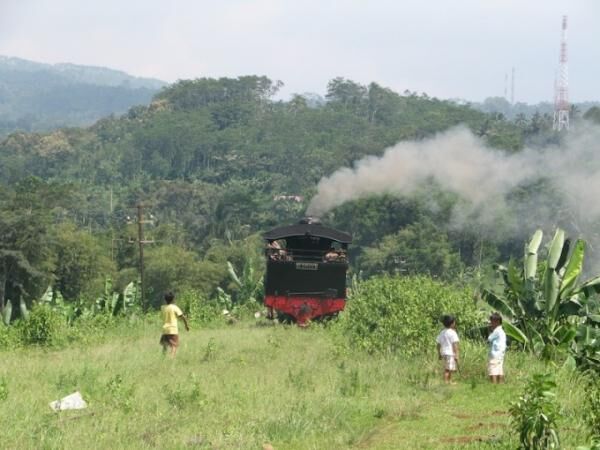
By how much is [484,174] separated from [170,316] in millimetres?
29687

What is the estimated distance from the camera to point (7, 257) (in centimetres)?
4538

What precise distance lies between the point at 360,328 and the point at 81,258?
36101mm

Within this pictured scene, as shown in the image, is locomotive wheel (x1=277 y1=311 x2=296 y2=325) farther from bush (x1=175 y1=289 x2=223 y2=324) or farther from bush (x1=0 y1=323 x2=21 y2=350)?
bush (x1=0 y1=323 x2=21 y2=350)

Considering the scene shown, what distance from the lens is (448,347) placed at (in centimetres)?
1333

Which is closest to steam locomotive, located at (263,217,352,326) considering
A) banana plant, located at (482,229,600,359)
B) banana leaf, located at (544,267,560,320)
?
banana plant, located at (482,229,600,359)

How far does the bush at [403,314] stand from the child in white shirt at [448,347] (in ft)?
6.19

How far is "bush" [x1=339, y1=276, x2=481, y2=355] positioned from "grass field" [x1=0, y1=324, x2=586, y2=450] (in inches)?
15.8

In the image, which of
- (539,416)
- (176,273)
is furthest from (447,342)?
(176,273)

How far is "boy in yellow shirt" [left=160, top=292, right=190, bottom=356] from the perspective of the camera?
16.5m

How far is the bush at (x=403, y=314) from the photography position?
15.6m

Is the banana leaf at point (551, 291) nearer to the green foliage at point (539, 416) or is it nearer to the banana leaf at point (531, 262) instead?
A: the banana leaf at point (531, 262)

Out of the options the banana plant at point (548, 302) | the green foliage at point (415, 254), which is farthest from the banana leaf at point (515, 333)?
the green foliage at point (415, 254)

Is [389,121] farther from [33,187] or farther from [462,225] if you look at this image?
[33,187]

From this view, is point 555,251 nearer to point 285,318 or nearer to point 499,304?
point 499,304
